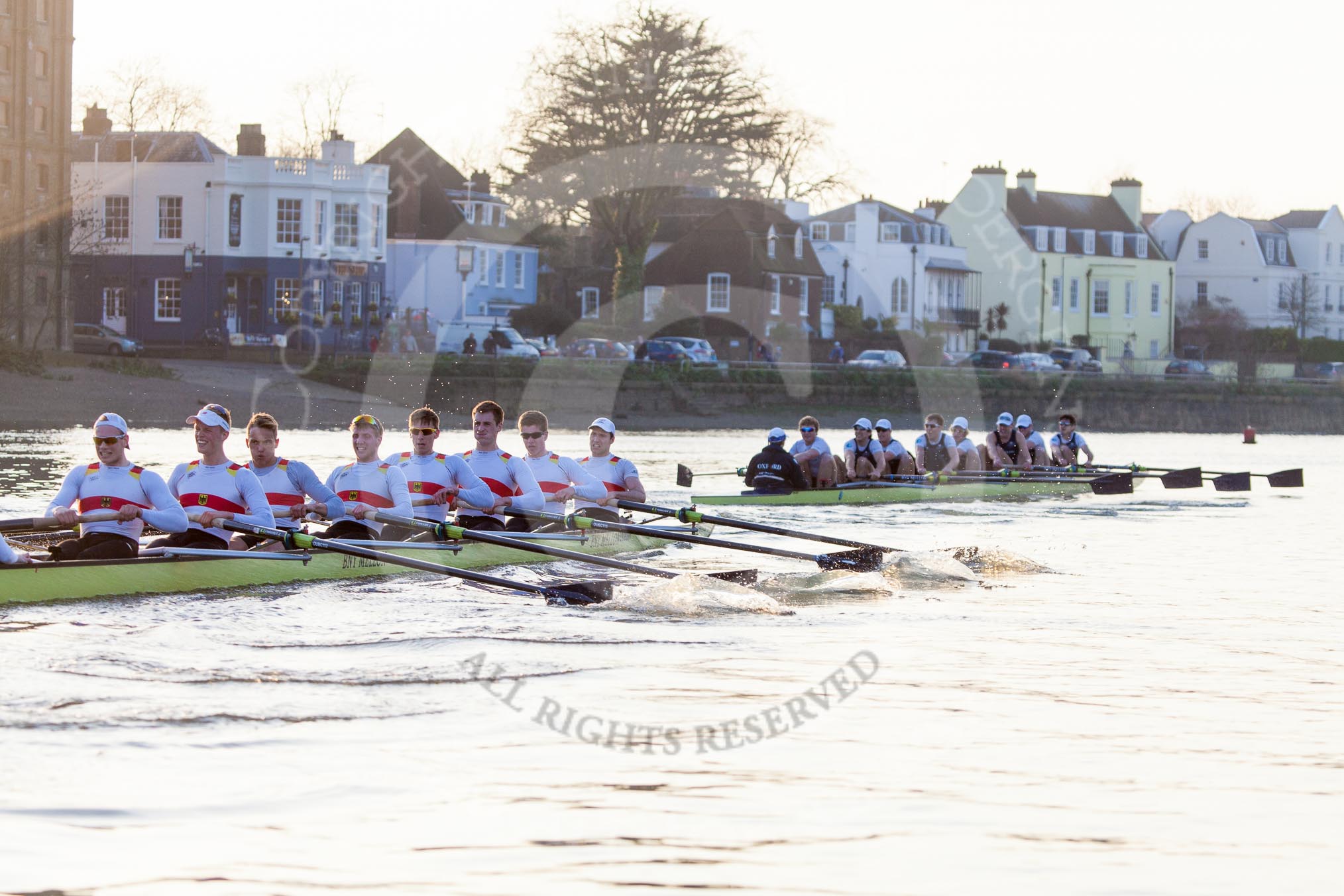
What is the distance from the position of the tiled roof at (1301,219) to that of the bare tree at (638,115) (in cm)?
5763

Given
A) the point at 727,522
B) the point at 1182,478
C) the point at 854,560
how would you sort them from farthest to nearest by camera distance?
the point at 1182,478 → the point at 727,522 → the point at 854,560

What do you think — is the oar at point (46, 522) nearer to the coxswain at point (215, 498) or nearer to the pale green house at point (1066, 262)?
the coxswain at point (215, 498)

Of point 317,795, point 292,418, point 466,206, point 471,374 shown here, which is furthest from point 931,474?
point 466,206

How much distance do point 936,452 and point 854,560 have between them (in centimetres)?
999

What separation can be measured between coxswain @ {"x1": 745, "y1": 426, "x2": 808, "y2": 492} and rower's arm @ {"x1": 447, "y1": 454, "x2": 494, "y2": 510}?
7.27 m

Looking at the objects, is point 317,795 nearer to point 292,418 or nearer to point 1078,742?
point 1078,742

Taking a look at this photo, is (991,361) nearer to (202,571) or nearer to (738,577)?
(738,577)

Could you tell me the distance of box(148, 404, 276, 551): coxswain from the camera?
12.5m

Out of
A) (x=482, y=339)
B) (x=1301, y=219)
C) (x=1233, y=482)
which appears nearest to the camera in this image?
(x=1233, y=482)

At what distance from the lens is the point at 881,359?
6138 cm

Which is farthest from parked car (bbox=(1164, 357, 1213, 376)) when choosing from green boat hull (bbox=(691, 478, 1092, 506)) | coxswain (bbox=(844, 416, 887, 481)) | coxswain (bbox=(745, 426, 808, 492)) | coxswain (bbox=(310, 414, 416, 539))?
coxswain (bbox=(310, 414, 416, 539))

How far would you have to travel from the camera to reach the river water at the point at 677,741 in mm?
6918

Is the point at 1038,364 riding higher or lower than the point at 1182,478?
higher

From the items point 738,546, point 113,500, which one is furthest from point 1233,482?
point 113,500
